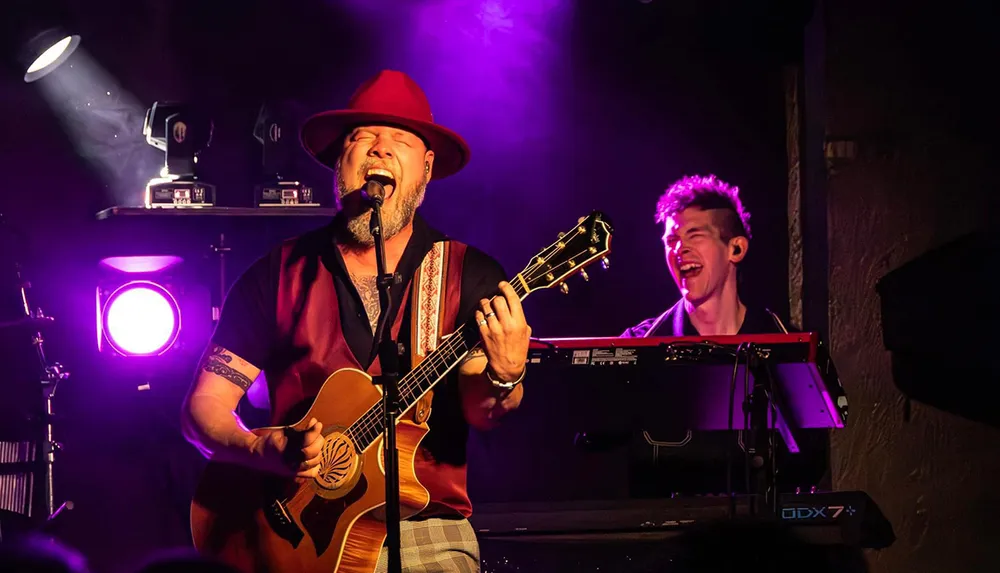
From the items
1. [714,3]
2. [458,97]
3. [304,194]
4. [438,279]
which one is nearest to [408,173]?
[438,279]

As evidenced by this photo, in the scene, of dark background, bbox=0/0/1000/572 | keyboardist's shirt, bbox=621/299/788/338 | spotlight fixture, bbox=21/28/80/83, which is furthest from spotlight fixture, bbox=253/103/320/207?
keyboardist's shirt, bbox=621/299/788/338

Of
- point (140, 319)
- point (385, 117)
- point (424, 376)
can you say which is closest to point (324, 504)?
point (424, 376)

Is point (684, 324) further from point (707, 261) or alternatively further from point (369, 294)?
point (369, 294)

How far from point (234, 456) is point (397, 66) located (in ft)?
12.4

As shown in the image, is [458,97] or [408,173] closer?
[408,173]

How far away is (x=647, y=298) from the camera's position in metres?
6.82

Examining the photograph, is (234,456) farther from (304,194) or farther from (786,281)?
(786,281)

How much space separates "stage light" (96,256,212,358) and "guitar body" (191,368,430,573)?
2.09 metres

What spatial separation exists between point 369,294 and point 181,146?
2.66m

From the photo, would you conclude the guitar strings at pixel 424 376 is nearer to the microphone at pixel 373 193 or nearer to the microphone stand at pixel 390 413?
the microphone stand at pixel 390 413

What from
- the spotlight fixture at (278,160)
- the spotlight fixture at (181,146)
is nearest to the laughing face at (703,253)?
the spotlight fixture at (278,160)

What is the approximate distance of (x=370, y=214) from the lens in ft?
12.0

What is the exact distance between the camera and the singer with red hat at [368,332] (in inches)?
132

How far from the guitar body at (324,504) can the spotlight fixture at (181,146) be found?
2.60m
